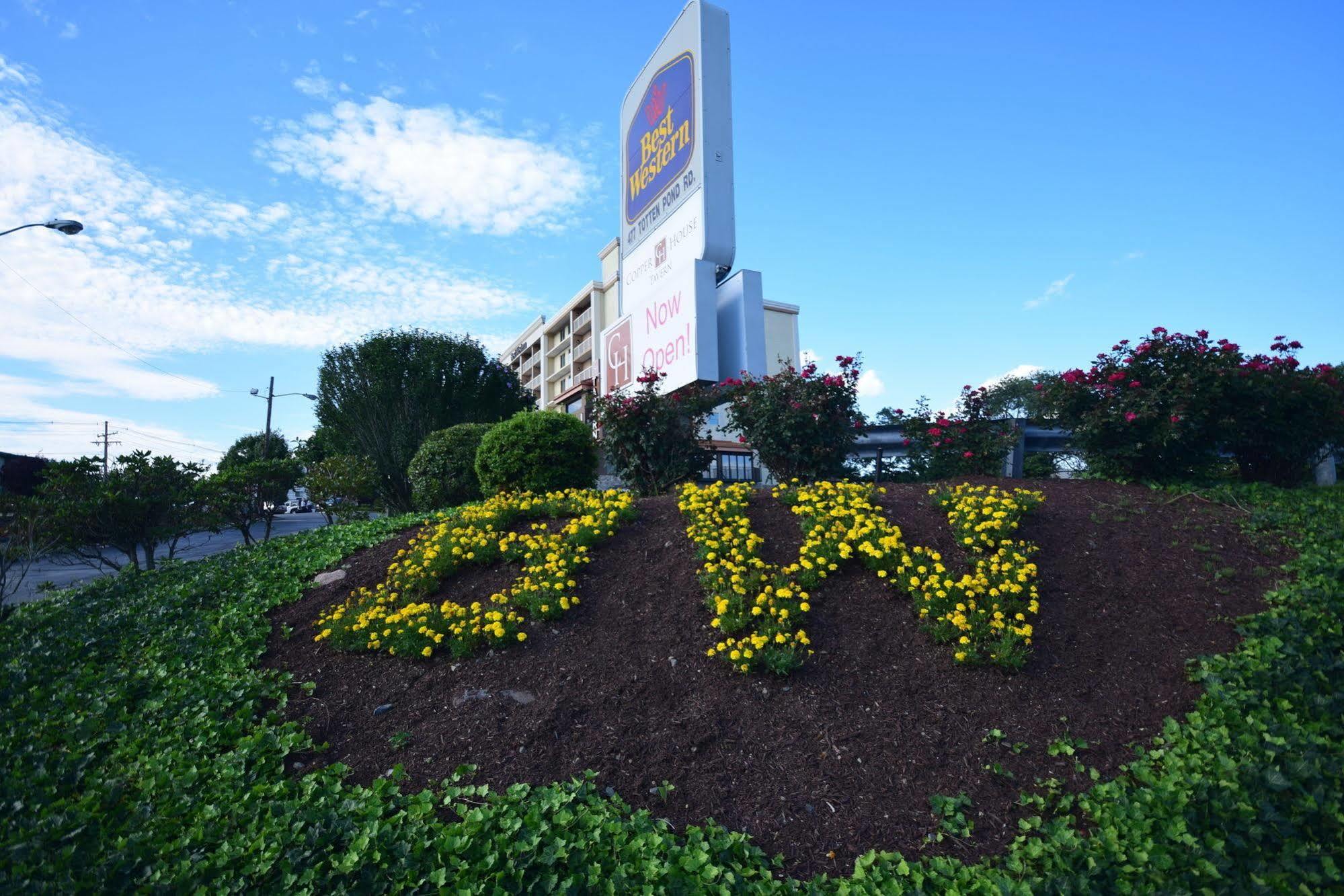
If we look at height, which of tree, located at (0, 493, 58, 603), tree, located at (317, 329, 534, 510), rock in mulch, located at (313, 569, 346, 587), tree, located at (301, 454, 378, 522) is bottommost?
rock in mulch, located at (313, 569, 346, 587)

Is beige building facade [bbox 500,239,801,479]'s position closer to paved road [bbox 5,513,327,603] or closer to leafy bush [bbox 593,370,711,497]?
paved road [bbox 5,513,327,603]

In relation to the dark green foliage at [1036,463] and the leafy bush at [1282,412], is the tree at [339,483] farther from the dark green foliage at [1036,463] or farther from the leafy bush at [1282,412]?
the leafy bush at [1282,412]

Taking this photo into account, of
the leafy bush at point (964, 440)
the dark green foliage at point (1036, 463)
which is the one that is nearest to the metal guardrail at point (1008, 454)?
the leafy bush at point (964, 440)

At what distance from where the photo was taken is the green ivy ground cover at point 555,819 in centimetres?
263

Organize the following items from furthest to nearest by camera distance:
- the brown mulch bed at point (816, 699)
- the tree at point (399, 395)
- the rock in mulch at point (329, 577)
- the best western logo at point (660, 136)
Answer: the tree at point (399, 395) → the best western logo at point (660, 136) → the rock in mulch at point (329, 577) → the brown mulch bed at point (816, 699)

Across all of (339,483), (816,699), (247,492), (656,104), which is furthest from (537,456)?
(816,699)

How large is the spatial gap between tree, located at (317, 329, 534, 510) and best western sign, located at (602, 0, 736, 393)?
8.14 m

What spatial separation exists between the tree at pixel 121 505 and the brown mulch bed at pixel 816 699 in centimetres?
461

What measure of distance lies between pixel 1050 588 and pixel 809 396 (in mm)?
3550

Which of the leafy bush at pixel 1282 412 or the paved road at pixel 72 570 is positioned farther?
the paved road at pixel 72 570

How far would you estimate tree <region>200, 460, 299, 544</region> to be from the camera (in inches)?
390

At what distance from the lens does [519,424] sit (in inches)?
430

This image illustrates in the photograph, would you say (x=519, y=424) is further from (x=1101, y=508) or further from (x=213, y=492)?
(x=1101, y=508)

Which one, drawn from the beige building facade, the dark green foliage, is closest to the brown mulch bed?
the dark green foliage
